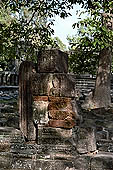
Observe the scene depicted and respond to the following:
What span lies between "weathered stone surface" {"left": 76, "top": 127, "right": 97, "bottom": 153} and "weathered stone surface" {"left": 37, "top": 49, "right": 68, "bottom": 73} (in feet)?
2.61

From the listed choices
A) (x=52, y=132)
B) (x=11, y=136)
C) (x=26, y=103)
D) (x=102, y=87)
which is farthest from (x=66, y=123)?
(x=102, y=87)

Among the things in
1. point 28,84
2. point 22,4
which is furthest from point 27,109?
point 22,4

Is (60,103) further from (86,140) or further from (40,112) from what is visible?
(86,140)

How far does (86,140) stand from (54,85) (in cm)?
77

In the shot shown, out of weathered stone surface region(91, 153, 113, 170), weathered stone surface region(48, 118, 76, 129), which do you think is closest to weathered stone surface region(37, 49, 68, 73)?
weathered stone surface region(48, 118, 76, 129)

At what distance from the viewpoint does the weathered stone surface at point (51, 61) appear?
3.18 m

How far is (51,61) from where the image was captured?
318cm

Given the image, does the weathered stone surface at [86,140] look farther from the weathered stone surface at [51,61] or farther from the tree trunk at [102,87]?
the tree trunk at [102,87]

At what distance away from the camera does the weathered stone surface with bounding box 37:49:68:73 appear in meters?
3.18

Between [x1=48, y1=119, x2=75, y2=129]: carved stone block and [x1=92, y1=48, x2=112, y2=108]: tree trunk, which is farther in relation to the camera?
[x1=92, y1=48, x2=112, y2=108]: tree trunk

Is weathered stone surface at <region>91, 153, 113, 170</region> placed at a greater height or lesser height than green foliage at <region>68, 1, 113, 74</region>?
lesser

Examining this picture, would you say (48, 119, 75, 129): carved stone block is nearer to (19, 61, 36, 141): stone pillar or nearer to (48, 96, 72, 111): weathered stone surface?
(48, 96, 72, 111): weathered stone surface

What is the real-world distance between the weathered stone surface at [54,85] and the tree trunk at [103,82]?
156 inches

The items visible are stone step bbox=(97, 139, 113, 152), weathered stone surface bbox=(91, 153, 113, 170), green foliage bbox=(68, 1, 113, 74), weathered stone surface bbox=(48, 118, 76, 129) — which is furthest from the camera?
green foliage bbox=(68, 1, 113, 74)
